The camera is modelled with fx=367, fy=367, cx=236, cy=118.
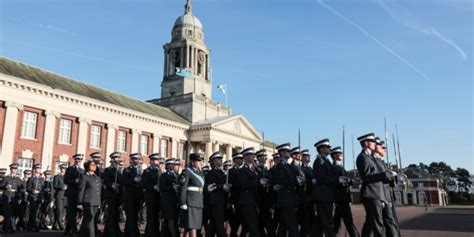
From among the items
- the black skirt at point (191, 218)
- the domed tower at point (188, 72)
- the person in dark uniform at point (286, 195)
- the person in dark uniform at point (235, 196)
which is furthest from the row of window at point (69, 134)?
the person in dark uniform at point (286, 195)

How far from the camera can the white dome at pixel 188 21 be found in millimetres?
55062

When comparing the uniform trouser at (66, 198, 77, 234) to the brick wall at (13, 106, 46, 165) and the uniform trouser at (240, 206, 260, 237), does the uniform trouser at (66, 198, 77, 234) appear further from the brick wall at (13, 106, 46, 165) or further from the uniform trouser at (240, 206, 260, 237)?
the brick wall at (13, 106, 46, 165)

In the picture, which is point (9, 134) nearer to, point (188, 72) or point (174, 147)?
point (174, 147)

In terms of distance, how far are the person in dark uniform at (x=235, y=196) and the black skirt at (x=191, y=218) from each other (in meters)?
1.07

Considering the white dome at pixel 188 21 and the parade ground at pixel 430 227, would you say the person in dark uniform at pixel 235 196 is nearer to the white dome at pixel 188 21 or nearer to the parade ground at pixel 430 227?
the parade ground at pixel 430 227

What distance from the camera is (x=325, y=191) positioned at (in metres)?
7.49

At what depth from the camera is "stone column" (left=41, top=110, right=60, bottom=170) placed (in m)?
26.8

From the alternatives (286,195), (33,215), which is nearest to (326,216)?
(286,195)

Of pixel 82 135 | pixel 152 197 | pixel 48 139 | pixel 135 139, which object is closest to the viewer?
pixel 152 197

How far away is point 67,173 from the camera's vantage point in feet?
34.6

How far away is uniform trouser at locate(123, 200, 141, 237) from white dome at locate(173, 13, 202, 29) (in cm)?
4820

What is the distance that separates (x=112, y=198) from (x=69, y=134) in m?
21.9

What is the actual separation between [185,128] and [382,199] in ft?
123

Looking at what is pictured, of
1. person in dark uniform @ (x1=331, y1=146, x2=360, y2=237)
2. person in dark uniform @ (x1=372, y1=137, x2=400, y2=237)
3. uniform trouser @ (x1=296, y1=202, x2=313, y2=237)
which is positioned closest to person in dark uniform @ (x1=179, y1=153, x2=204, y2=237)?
uniform trouser @ (x1=296, y1=202, x2=313, y2=237)
